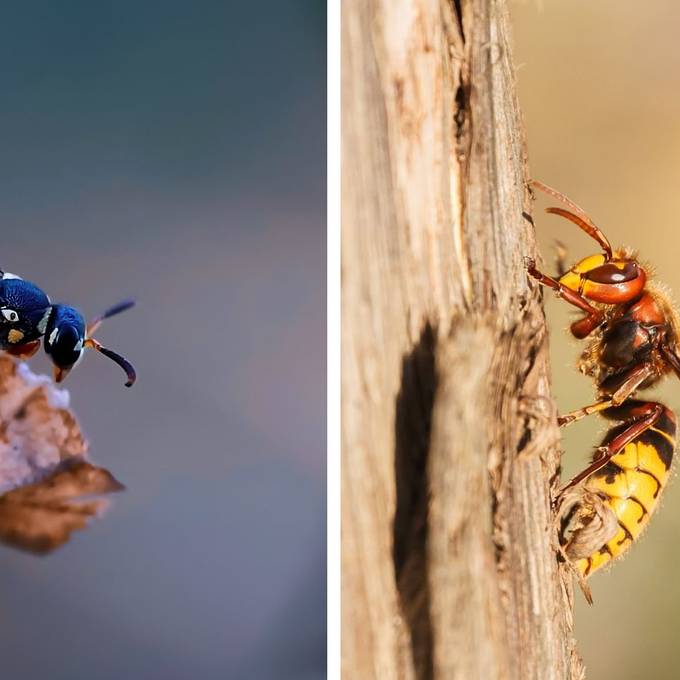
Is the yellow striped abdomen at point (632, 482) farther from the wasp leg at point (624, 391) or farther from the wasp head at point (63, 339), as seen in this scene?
the wasp head at point (63, 339)

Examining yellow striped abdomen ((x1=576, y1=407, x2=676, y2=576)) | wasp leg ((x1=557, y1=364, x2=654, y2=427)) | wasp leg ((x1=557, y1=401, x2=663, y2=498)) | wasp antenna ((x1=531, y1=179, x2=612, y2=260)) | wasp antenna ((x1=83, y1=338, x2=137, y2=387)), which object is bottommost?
yellow striped abdomen ((x1=576, y1=407, x2=676, y2=576))

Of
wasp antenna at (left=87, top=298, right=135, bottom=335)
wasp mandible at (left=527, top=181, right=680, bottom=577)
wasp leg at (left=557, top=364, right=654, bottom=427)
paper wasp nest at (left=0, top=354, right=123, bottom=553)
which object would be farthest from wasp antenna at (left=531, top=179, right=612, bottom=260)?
paper wasp nest at (left=0, top=354, right=123, bottom=553)

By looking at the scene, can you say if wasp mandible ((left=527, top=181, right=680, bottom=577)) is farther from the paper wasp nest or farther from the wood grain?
the paper wasp nest

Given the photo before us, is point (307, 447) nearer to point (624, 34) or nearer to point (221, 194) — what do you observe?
point (221, 194)

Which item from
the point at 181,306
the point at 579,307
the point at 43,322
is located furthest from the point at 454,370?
the point at 43,322

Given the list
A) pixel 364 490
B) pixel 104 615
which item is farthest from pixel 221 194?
pixel 104 615

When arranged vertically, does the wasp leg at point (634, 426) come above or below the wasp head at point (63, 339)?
below

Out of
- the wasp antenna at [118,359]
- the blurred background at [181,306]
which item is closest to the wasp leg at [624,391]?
the blurred background at [181,306]
